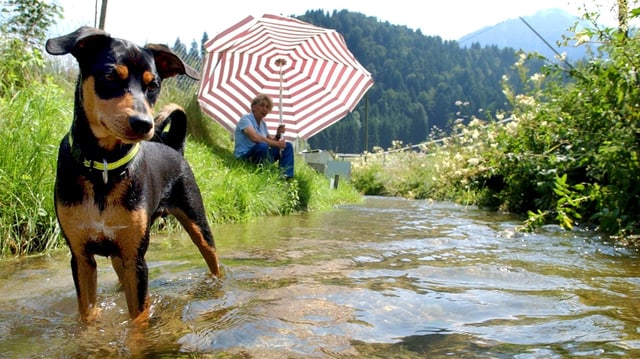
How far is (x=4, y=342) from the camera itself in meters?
2.18

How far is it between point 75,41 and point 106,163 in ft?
1.65

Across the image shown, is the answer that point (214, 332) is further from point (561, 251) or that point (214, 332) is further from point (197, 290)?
point (561, 251)

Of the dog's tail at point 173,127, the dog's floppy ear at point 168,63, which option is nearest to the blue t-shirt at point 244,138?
the dog's tail at point 173,127

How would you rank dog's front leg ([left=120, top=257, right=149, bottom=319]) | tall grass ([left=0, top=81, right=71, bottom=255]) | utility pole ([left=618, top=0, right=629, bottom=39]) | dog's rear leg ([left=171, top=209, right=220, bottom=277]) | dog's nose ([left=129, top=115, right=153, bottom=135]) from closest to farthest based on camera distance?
dog's nose ([left=129, top=115, right=153, bottom=135])
dog's front leg ([left=120, top=257, right=149, bottom=319])
dog's rear leg ([left=171, top=209, right=220, bottom=277])
tall grass ([left=0, top=81, right=71, bottom=255])
utility pole ([left=618, top=0, right=629, bottom=39])

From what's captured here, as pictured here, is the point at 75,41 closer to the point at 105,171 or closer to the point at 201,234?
the point at 105,171

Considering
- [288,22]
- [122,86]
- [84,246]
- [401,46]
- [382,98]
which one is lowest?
[84,246]

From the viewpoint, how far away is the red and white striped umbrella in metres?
9.79

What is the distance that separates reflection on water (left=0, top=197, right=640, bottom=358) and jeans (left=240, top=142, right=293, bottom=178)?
3993mm

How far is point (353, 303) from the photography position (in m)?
2.78

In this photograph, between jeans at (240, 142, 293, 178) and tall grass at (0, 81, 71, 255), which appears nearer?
tall grass at (0, 81, 71, 255)

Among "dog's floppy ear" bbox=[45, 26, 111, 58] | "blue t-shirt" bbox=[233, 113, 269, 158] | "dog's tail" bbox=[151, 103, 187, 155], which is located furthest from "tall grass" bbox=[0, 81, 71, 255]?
"blue t-shirt" bbox=[233, 113, 269, 158]

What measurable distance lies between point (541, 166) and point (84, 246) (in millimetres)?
5490

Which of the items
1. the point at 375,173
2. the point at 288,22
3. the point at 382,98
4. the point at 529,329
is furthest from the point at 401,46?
the point at 529,329

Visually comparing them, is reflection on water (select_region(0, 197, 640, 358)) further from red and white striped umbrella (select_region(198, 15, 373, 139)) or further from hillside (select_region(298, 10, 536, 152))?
hillside (select_region(298, 10, 536, 152))
